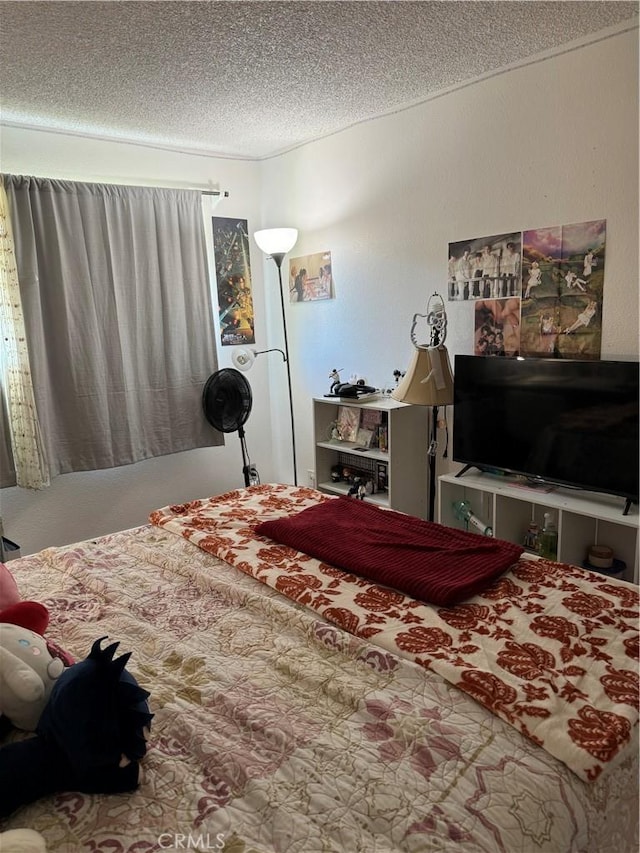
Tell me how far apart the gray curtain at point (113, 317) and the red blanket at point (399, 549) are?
1.65 metres

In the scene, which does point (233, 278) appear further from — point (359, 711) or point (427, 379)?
point (359, 711)

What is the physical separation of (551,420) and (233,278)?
2457mm

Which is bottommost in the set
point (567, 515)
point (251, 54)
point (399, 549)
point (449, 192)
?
point (567, 515)

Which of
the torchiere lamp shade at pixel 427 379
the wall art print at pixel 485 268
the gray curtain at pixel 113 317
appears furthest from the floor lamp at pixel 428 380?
the gray curtain at pixel 113 317

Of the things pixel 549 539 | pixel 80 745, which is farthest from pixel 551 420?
pixel 80 745

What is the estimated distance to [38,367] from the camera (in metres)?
3.26

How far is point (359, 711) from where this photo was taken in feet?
4.32

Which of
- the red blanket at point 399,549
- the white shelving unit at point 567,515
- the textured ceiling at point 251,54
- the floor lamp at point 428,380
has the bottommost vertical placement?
the white shelving unit at point 567,515

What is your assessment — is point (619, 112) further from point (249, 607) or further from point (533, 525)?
point (249, 607)

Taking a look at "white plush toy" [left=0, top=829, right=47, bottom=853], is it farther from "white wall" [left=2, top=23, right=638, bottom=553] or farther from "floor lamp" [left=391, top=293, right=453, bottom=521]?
"white wall" [left=2, top=23, right=638, bottom=553]

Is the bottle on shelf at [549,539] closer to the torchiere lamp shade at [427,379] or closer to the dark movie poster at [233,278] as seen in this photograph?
the torchiere lamp shade at [427,379]

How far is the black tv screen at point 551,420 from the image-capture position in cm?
241

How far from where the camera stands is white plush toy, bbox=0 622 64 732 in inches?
47.2

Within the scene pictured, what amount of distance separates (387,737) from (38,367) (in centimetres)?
280
